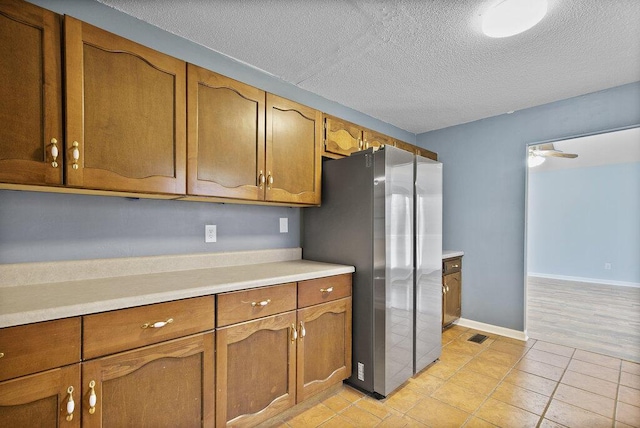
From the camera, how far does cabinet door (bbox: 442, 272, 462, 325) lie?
10.3ft

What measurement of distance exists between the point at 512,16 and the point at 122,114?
2.02m

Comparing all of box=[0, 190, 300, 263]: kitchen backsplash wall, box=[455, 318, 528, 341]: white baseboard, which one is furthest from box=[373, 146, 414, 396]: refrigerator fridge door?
box=[455, 318, 528, 341]: white baseboard

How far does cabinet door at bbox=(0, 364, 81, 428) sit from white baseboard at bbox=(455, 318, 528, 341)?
3453 mm

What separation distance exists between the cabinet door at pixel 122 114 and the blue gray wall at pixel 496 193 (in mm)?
3070

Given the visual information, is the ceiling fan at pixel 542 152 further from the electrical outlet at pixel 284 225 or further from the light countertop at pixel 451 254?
the electrical outlet at pixel 284 225

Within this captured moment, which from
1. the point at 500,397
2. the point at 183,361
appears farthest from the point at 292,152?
the point at 500,397

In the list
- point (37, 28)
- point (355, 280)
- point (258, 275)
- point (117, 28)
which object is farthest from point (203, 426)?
point (117, 28)

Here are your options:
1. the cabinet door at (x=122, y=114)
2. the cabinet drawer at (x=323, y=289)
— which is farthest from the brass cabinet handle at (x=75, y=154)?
the cabinet drawer at (x=323, y=289)

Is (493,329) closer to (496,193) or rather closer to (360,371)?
(496,193)

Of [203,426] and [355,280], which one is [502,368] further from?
[203,426]

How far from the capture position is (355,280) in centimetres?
210

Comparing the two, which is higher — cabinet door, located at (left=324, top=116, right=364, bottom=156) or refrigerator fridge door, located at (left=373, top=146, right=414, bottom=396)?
cabinet door, located at (left=324, top=116, right=364, bottom=156)

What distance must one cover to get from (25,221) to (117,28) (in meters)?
1.12

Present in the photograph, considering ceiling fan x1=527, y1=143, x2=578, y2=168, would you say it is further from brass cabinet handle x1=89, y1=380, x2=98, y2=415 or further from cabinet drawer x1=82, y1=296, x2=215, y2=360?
brass cabinet handle x1=89, y1=380, x2=98, y2=415
